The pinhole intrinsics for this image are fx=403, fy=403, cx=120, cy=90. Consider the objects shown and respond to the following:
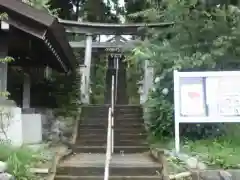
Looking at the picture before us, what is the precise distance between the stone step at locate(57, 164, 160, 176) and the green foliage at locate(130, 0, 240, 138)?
180 centimetres

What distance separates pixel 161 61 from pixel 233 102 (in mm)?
2375

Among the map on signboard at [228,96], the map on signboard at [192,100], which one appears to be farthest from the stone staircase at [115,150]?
the map on signboard at [228,96]

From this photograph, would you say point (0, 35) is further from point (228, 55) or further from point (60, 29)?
point (228, 55)

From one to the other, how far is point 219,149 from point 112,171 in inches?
75.5

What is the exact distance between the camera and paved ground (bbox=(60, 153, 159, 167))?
7.39 metres

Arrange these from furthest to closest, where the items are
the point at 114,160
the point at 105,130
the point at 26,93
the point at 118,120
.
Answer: the point at 118,120
the point at 105,130
the point at 26,93
the point at 114,160

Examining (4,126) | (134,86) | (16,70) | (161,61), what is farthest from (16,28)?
(134,86)

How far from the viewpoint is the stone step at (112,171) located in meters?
7.04

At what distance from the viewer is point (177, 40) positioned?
9383 millimetres

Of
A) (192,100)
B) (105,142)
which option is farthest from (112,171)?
(105,142)

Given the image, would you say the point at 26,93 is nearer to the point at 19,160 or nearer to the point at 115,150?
the point at 115,150

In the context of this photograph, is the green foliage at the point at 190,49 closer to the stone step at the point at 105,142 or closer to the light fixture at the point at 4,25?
the stone step at the point at 105,142

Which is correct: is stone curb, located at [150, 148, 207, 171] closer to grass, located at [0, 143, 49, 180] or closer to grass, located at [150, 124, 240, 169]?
grass, located at [150, 124, 240, 169]

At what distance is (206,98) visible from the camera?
7215 mm
